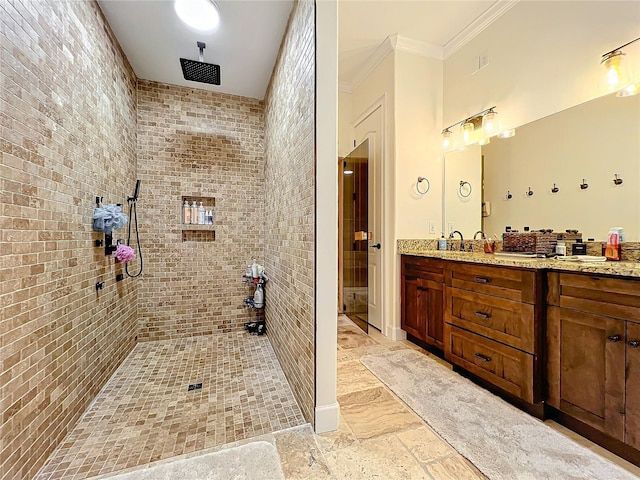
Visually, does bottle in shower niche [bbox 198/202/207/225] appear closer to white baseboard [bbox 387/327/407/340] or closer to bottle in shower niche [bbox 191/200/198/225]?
bottle in shower niche [bbox 191/200/198/225]

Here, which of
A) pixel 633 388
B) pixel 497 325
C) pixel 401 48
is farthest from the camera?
pixel 401 48

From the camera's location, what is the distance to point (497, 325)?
1.83m

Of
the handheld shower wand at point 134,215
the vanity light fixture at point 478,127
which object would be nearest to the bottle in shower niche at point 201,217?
the handheld shower wand at point 134,215

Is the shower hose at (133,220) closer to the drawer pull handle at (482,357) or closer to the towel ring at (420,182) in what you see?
the towel ring at (420,182)

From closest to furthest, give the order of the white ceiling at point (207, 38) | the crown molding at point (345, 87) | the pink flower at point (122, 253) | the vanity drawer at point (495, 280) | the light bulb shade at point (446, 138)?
the vanity drawer at point (495, 280), the white ceiling at point (207, 38), the pink flower at point (122, 253), the light bulb shade at point (446, 138), the crown molding at point (345, 87)

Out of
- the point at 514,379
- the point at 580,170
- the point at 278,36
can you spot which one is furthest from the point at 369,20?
the point at 514,379

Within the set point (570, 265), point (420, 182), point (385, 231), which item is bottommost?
point (570, 265)

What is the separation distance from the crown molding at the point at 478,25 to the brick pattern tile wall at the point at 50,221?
3198 millimetres

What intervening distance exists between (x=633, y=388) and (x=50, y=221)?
298 cm

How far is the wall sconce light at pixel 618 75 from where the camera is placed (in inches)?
66.4

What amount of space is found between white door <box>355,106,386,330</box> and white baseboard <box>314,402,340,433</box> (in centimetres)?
171

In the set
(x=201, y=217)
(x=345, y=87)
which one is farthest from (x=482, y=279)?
(x=345, y=87)

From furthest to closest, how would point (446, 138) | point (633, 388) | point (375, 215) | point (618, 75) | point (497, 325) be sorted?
point (375, 215)
point (446, 138)
point (497, 325)
point (618, 75)
point (633, 388)

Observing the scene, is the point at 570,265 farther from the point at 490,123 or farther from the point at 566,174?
the point at 490,123
